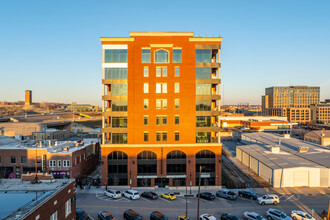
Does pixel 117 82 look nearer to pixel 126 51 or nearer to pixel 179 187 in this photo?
pixel 126 51

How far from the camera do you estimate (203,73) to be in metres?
45.4

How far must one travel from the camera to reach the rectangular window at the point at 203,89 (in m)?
45.4

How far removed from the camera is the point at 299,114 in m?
190

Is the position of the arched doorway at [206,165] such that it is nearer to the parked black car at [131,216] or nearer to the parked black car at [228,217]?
the parked black car at [228,217]

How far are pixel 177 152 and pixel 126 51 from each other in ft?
73.0

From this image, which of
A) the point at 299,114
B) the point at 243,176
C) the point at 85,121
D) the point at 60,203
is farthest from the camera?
the point at 299,114

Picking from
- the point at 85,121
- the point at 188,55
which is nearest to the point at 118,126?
the point at 188,55

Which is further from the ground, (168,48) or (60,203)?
(168,48)

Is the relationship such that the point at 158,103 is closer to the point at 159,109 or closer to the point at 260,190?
the point at 159,109

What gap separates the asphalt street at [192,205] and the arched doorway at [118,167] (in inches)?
208

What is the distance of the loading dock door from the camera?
4509 cm

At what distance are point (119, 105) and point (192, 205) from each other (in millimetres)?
22620

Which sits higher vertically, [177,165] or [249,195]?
[177,165]

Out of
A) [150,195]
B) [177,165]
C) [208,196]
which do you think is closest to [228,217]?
[208,196]
